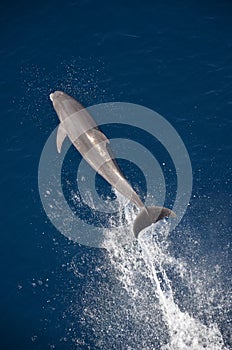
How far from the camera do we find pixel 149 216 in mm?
34031

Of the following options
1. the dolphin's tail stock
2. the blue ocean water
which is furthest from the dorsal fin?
the dolphin's tail stock

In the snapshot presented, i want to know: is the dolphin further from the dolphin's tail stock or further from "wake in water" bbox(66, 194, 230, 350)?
"wake in water" bbox(66, 194, 230, 350)

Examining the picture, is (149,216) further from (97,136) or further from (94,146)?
(97,136)

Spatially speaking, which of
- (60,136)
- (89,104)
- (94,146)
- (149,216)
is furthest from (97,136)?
(149,216)

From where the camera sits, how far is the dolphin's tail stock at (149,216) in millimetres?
33875

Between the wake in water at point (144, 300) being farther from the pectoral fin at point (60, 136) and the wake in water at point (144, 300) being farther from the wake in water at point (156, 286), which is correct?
the pectoral fin at point (60, 136)

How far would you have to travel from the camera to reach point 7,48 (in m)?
49.1

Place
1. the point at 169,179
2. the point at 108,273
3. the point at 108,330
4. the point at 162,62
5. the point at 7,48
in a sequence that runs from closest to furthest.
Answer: the point at 108,330, the point at 108,273, the point at 169,179, the point at 162,62, the point at 7,48

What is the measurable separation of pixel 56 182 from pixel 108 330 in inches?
507

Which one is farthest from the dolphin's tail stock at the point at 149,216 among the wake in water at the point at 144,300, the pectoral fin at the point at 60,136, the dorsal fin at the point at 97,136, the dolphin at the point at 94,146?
the pectoral fin at the point at 60,136

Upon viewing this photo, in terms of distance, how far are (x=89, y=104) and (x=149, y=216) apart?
46.9ft

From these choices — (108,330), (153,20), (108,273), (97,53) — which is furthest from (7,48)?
(108,330)

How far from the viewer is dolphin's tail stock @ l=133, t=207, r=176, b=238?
111 ft

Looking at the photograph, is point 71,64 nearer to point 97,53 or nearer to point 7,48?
point 97,53
